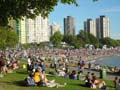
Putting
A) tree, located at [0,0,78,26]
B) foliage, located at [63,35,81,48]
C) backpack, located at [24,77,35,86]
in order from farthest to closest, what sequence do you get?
foliage, located at [63,35,81,48] < backpack, located at [24,77,35,86] < tree, located at [0,0,78,26]

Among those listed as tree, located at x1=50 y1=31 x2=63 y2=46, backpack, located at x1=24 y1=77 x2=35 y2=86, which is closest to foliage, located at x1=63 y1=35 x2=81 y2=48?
tree, located at x1=50 y1=31 x2=63 y2=46

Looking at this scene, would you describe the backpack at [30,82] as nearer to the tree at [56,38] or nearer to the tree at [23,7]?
the tree at [23,7]

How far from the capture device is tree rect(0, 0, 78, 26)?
1415 cm

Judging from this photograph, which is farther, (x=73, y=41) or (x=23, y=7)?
(x=73, y=41)

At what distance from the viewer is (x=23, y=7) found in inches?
586

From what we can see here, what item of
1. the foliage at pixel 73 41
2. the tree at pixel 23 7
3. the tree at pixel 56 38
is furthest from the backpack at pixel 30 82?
the foliage at pixel 73 41

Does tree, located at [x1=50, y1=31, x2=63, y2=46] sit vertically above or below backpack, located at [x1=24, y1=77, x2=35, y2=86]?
above

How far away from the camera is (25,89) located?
63.3 feet

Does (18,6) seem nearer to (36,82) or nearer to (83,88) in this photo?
(36,82)

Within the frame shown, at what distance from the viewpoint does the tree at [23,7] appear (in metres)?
14.2

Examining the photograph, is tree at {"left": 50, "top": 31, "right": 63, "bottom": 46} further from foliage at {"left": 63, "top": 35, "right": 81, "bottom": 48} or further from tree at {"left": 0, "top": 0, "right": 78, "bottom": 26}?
tree at {"left": 0, "top": 0, "right": 78, "bottom": 26}

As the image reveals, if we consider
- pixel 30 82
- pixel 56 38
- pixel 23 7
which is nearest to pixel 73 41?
pixel 56 38

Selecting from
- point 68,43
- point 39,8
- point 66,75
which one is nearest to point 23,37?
point 68,43

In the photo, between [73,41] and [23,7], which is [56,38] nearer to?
[73,41]
